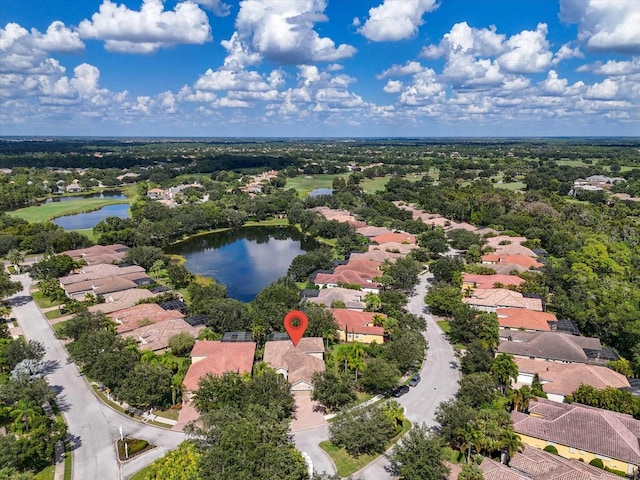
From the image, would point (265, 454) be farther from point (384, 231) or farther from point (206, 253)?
point (384, 231)

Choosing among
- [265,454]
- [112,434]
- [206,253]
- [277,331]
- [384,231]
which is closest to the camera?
[265,454]

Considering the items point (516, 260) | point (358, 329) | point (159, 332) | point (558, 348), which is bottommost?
point (358, 329)

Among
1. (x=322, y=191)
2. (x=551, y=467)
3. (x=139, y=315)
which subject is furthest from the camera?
(x=322, y=191)

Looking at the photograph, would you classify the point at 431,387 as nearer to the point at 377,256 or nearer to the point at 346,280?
the point at 346,280

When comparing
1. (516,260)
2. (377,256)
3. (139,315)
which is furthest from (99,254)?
(516,260)

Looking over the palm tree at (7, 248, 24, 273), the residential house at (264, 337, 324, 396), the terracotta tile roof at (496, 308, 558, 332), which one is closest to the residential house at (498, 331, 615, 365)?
the terracotta tile roof at (496, 308, 558, 332)

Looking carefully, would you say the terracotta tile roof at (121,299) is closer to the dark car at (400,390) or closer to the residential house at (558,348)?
the dark car at (400,390)

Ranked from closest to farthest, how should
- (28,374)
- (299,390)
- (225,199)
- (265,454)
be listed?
(265,454) → (28,374) → (299,390) → (225,199)

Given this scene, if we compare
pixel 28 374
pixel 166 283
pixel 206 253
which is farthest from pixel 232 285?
pixel 28 374
